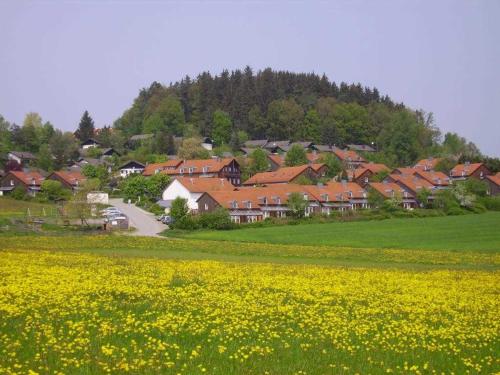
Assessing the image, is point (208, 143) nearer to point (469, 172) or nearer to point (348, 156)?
point (348, 156)

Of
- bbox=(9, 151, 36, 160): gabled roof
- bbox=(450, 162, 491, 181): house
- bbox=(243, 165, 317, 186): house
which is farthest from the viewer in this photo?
bbox=(9, 151, 36, 160): gabled roof

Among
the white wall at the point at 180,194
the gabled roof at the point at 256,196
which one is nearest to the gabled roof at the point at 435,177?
the gabled roof at the point at 256,196

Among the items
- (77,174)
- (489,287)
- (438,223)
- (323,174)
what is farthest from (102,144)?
(489,287)

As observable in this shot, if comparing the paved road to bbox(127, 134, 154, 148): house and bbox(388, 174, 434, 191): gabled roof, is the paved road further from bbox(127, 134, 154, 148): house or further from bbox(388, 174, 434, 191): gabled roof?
bbox(127, 134, 154, 148): house

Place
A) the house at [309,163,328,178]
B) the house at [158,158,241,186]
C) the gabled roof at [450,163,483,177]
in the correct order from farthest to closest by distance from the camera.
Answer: the gabled roof at [450,163,483,177] → the house at [309,163,328,178] → the house at [158,158,241,186]

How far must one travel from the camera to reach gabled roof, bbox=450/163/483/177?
143 meters

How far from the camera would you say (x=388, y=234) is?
76.1 meters

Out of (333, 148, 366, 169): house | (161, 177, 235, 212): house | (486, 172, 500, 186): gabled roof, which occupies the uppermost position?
(333, 148, 366, 169): house

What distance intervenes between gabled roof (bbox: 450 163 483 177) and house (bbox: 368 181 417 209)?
84.4ft

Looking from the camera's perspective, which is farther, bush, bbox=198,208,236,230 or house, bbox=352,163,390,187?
house, bbox=352,163,390,187

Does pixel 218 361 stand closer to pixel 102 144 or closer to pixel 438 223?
pixel 438 223

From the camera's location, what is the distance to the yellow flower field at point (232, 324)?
13.0 meters

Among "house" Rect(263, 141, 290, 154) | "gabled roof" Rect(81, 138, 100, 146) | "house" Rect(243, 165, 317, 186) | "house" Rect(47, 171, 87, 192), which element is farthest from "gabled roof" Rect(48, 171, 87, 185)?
"house" Rect(263, 141, 290, 154)

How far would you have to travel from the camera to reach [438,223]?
89.2 meters
